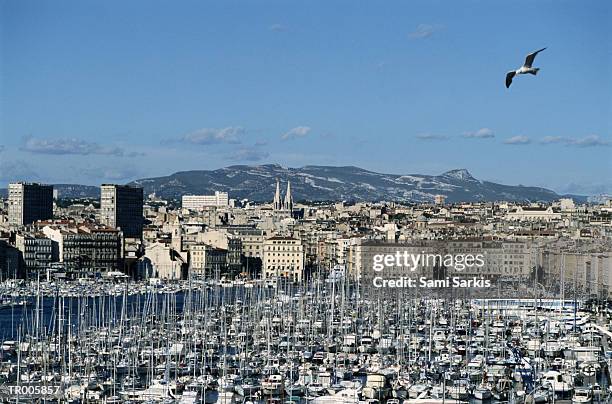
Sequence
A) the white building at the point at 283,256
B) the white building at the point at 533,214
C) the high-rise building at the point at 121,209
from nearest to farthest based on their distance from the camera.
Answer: the white building at the point at 283,256 < the high-rise building at the point at 121,209 < the white building at the point at 533,214

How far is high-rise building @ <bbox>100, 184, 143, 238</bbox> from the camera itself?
54719 mm

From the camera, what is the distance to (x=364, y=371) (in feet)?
60.5

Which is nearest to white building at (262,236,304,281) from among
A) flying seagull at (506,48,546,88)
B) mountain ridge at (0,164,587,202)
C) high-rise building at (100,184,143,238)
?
high-rise building at (100,184,143,238)

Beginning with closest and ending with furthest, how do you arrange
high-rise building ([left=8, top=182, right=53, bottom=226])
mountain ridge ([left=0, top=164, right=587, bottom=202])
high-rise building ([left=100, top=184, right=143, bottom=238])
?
high-rise building ([left=100, top=184, right=143, bottom=238]), high-rise building ([left=8, top=182, right=53, bottom=226]), mountain ridge ([left=0, top=164, right=587, bottom=202])

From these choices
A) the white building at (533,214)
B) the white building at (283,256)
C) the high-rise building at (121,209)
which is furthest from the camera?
the white building at (533,214)

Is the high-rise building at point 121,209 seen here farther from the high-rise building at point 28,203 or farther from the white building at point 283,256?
the white building at point 283,256

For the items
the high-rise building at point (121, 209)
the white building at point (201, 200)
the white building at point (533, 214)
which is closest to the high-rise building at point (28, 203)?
the high-rise building at point (121, 209)

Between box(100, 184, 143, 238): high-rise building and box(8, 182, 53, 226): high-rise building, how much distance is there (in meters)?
3.31

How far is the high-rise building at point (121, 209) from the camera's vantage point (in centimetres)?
5472

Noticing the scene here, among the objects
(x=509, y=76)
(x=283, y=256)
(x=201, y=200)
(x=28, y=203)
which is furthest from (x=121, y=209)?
(x=509, y=76)

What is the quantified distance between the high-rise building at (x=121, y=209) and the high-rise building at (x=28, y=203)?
3313 mm

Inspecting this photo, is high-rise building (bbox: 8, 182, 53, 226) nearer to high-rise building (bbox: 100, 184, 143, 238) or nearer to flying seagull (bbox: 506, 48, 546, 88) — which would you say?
high-rise building (bbox: 100, 184, 143, 238)

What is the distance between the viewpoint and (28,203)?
57.8 metres

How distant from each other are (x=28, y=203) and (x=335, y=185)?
2600 inches
